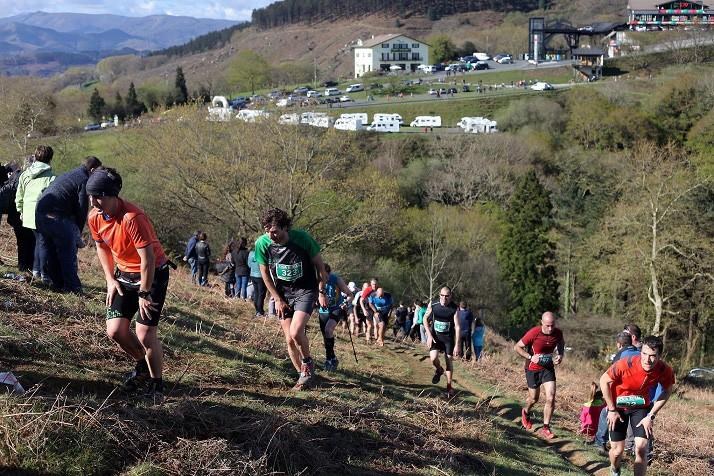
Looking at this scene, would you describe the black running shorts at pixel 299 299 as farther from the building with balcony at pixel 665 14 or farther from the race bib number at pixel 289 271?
the building with balcony at pixel 665 14

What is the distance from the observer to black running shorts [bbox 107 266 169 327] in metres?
5.27

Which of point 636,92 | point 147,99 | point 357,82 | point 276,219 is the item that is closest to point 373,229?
point 276,219

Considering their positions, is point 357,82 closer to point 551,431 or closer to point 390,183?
point 390,183

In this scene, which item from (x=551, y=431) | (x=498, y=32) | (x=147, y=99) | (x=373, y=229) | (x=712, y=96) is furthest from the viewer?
(x=498, y=32)

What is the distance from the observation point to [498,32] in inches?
5044

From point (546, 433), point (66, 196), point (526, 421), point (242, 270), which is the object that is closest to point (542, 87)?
point (242, 270)

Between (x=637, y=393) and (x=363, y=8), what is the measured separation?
179 metres

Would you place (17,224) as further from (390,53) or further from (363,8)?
(363,8)

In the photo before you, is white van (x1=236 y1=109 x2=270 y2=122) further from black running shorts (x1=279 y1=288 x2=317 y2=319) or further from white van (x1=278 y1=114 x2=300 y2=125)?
black running shorts (x1=279 y1=288 x2=317 y2=319)

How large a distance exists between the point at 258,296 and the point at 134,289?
719 centimetres

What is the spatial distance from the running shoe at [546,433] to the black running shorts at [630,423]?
5.47ft

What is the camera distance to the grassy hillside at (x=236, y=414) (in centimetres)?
428

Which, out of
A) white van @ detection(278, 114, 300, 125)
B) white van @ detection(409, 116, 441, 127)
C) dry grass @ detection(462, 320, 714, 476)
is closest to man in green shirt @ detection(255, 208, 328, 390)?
dry grass @ detection(462, 320, 714, 476)

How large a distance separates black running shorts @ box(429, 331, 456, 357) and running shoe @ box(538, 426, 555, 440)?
1.50m
